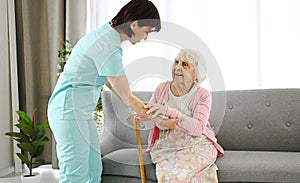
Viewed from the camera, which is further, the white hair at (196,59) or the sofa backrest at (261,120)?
the sofa backrest at (261,120)

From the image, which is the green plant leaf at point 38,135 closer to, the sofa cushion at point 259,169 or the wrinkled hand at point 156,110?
the sofa cushion at point 259,169

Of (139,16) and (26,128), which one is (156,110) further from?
(26,128)

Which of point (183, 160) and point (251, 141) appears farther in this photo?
point (251, 141)

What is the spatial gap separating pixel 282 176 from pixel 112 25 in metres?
1.18

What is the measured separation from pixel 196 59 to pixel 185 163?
0.77 meters

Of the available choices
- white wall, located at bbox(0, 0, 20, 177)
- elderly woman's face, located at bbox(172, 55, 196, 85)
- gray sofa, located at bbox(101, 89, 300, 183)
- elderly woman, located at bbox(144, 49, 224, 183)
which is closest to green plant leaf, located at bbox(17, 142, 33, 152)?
white wall, located at bbox(0, 0, 20, 177)

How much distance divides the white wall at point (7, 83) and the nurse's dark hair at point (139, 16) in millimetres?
2219

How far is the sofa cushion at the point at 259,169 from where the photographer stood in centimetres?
218

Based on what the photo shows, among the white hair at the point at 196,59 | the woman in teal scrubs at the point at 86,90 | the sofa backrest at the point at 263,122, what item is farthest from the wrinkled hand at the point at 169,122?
the sofa backrest at the point at 263,122

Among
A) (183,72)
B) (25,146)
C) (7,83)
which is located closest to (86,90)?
(183,72)

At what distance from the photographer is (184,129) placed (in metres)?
1.94

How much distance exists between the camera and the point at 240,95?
286 cm

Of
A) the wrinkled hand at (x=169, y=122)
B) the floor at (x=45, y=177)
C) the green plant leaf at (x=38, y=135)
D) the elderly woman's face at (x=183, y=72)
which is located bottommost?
the floor at (x=45, y=177)

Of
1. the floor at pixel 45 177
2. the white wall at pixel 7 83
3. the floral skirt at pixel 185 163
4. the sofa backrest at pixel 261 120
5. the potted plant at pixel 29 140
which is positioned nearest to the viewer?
the floral skirt at pixel 185 163
